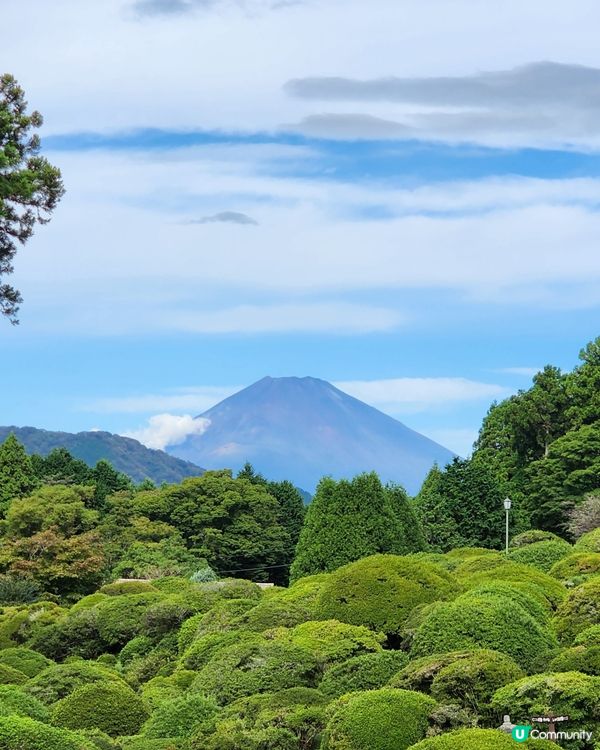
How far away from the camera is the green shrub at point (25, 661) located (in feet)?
79.7

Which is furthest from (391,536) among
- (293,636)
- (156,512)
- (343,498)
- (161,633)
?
(156,512)

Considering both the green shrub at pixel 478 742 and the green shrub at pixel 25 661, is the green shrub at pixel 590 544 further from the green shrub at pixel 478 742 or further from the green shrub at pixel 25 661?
the green shrub at pixel 478 742

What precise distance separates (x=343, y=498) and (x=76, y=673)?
47.4ft

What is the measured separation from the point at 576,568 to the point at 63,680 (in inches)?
400

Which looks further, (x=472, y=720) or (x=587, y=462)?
(x=587, y=462)

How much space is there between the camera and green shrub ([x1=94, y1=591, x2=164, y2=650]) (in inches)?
1104

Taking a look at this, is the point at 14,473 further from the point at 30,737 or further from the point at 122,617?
the point at 30,737

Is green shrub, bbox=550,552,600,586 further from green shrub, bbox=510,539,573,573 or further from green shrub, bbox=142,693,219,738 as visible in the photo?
green shrub, bbox=142,693,219,738

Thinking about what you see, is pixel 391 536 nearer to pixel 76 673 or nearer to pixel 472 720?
pixel 76 673

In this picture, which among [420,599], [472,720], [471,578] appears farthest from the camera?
[471,578]

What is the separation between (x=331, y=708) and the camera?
566 inches

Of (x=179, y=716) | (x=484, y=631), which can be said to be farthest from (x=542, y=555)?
(x=179, y=716)

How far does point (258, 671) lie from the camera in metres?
17.5

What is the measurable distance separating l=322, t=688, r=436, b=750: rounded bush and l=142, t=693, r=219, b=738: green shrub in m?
2.83
